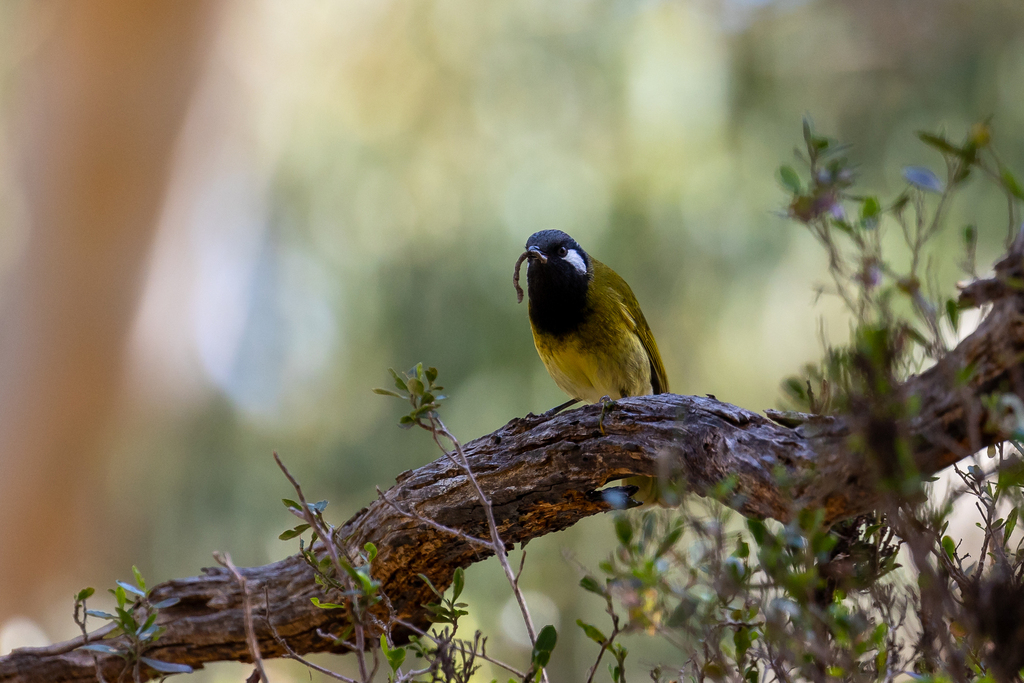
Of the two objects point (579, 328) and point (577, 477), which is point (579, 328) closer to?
point (579, 328)

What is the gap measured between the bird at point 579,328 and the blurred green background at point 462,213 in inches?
101

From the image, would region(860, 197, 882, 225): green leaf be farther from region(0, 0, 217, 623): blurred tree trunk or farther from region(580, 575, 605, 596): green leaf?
region(0, 0, 217, 623): blurred tree trunk

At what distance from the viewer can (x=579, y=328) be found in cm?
272

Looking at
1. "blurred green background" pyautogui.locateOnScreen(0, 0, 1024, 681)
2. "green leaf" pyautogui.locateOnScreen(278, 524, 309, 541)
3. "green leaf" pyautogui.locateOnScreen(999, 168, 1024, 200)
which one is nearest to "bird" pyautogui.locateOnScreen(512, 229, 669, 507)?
"green leaf" pyautogui.locateOnScreen(278, 524, 309, 541)

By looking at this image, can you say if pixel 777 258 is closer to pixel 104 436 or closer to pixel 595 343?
pixel 595 343

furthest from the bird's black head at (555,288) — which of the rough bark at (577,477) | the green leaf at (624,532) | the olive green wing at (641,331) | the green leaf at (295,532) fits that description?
the green leaf at (624,532)

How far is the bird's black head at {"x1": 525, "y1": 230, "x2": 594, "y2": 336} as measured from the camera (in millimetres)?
2732

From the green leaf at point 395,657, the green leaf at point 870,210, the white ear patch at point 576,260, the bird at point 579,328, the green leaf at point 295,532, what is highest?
the white ear patch at point 576,260

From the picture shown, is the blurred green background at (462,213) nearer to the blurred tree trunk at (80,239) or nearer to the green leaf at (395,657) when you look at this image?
the blurred tree trunk at (80,239)

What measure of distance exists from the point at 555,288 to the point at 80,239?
418cm

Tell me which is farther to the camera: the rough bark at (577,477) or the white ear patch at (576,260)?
the white ear patch at (576,260)

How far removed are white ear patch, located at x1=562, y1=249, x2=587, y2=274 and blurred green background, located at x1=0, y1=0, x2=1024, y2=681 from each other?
2.38m

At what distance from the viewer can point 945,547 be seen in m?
1.38

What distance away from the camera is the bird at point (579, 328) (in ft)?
8.92
